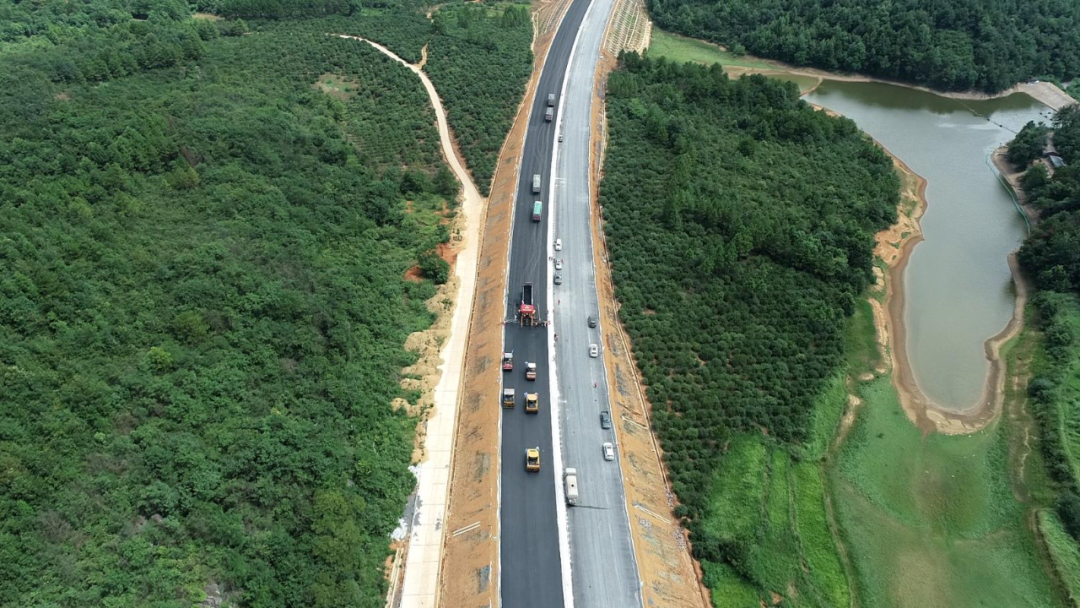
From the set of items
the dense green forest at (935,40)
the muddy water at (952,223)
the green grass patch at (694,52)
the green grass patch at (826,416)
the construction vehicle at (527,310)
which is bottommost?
the green grass patch at (826,416)

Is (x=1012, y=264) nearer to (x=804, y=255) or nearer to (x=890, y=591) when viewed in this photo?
(x=804, y=255)

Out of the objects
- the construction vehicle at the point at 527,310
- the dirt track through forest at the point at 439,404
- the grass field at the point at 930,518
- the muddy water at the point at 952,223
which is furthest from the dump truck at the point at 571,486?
the muddy water at the point at 952,223

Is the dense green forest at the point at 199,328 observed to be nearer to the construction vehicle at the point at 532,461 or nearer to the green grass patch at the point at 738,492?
the construction vehicle at the point at 532,461

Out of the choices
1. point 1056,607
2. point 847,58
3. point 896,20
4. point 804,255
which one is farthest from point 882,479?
point 896,20

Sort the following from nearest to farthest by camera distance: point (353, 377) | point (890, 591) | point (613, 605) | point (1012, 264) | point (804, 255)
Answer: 1. point (613, 605)
2. point (890, 591)
3. point (353, 377)
4. point (804, 255)
5. point (1012, 264)

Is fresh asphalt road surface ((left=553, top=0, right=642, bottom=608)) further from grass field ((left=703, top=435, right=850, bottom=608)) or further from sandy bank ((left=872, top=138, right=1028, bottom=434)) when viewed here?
sandy bank ((left=872, top=138, right=1028, bottom=434))

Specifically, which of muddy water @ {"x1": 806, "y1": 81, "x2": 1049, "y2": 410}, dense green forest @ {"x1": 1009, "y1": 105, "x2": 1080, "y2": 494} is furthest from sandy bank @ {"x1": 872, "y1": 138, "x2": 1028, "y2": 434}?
dense green forest @ {"x1": 1009, "y1": 105, "x2": 1080, "y2": 494}

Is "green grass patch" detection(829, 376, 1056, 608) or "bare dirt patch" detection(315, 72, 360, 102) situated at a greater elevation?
"bare dirt patch" detection(315, 72, 360, 102)
